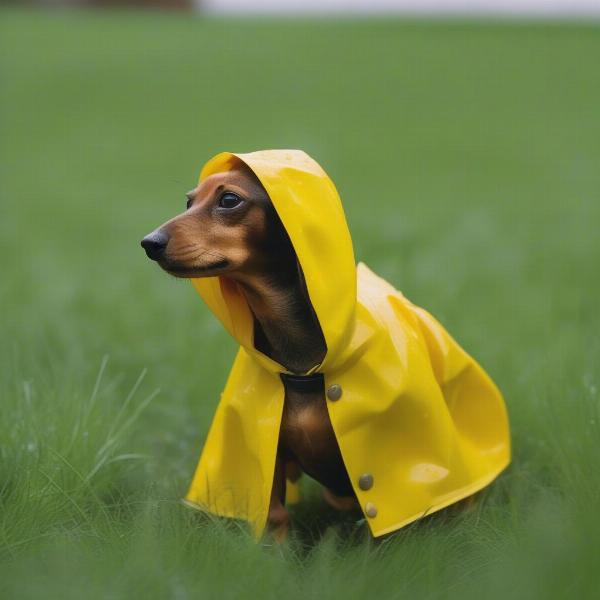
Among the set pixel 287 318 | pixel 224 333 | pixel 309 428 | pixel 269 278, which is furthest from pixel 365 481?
pixel 224 333

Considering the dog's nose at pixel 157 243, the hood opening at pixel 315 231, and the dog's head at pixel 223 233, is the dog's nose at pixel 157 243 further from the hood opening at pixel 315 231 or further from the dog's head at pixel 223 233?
the hood opening at pixel 315 231

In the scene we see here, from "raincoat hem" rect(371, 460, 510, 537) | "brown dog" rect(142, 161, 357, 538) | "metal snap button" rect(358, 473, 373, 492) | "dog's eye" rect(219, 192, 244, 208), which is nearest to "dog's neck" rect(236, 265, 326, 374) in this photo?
"brown dog" rect(142, 161, 357, 538)

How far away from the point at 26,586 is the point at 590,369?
2041mm

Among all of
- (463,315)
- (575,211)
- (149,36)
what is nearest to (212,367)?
(463,315)

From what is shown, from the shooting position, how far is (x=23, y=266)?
5.61 m

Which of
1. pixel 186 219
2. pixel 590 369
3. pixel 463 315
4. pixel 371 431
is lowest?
pixel 463 315

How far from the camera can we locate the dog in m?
2.28

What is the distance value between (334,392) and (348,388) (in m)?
0.04

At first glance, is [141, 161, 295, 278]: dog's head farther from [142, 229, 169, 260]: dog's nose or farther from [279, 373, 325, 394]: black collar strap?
[279, 373, 325, 394]: black collar strap

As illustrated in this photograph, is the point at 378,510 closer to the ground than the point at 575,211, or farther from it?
farther from it

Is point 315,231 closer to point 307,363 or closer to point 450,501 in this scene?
point 307,363

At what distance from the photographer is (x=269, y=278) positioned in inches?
93.7

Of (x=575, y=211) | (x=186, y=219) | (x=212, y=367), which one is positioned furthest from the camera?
(x=575, y=211)

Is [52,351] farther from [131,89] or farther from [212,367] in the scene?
[131,89]
